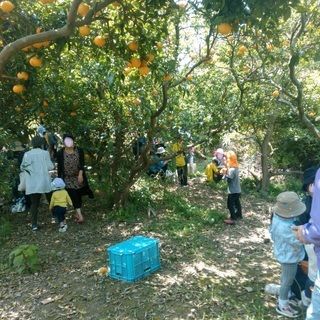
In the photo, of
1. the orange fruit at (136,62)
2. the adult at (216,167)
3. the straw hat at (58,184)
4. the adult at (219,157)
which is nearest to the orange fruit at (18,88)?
the orange fruit at (136,62)

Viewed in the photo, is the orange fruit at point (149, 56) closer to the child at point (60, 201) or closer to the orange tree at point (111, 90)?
the orange tree at point (111, 90)

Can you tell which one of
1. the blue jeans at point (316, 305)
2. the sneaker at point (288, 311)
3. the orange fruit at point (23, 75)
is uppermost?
the orange fruit at point (23, 75)

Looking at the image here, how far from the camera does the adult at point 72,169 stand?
19.5 feet

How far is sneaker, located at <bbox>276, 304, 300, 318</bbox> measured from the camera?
319cm

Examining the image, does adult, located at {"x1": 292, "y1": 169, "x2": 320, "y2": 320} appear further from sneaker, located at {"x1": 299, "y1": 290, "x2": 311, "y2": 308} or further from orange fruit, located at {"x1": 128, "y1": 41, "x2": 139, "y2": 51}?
orange fruit, located at {"x1": 128, "y1": 41, "x2": 139, "y2": 51}

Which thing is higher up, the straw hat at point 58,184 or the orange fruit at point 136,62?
the orange fruit at point 136,62

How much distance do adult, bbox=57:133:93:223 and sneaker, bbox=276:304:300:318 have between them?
12.1 ft

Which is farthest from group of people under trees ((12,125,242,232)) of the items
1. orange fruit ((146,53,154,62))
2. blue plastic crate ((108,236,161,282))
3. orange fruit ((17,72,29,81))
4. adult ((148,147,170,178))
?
orange fruit ((146,53,154,62))

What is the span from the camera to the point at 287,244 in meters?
3.21

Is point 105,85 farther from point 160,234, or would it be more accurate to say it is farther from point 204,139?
point 160,234

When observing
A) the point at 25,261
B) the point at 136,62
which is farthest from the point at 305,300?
the point at 25,261

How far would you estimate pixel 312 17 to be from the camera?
4.88 m

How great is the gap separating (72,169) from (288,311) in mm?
3930

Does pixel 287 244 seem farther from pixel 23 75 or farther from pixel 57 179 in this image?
pixel 57 179
